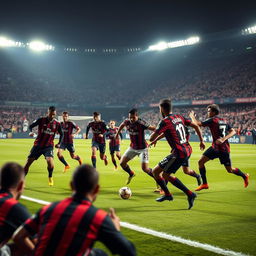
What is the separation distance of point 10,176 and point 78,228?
2.56 ft

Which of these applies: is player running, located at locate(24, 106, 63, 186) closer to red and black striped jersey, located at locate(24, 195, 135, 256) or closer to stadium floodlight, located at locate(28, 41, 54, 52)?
red and black striped jersey, located at locate(24, 195, 135, 256)

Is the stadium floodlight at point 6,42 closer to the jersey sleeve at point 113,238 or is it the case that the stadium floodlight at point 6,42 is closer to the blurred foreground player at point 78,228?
the blurred foreground player at point 78,228

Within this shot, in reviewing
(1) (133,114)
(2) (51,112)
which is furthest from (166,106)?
(2) (51,112)

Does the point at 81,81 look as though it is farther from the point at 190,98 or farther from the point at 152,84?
the point at 190,98

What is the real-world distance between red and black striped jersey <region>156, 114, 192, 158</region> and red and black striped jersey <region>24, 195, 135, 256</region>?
4.77 m

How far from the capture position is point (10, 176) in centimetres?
280

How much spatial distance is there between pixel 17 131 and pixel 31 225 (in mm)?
50545

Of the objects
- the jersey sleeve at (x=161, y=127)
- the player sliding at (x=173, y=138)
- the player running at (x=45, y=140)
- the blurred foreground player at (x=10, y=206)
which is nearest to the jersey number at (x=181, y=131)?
the player sliding at (x=173, y=138)

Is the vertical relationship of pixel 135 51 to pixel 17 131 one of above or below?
above

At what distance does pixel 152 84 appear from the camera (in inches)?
2645

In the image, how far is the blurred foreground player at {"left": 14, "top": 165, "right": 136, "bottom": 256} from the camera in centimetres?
241

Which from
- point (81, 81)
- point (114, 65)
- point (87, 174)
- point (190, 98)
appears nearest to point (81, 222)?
point (87, 174)

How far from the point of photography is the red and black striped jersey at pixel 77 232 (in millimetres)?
2402

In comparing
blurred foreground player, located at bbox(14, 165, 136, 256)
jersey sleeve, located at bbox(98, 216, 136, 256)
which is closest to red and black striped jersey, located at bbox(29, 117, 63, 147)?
blurred foreground player, located at bbox(14, 165, 136, 256)
